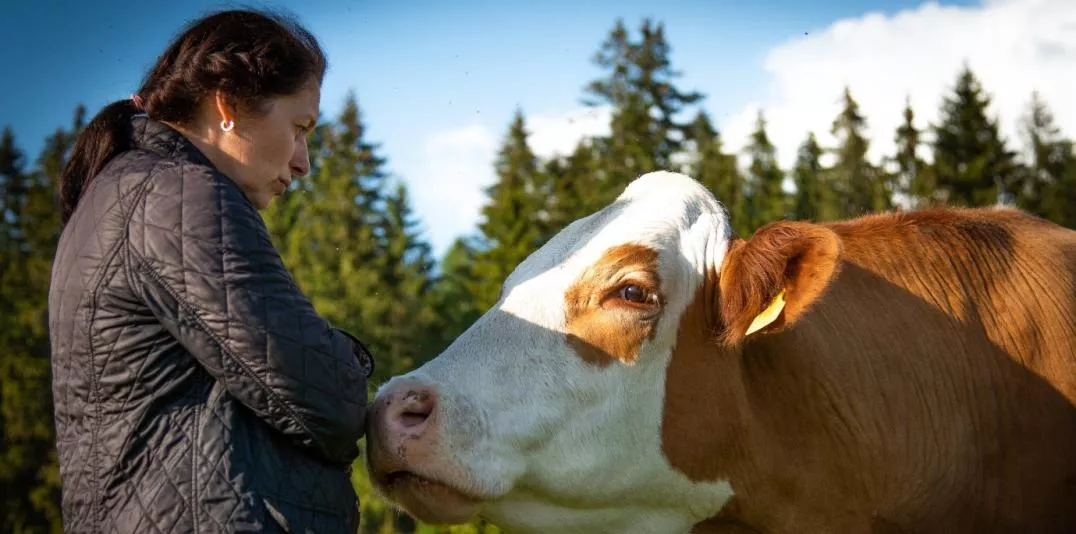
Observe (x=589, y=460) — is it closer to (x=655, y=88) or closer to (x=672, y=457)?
(x=672, y=457)

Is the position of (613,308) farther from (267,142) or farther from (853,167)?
(853,167)

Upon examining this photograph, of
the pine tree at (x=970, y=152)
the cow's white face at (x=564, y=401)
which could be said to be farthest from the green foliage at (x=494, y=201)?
the cow's white face at (x=564, y=401)

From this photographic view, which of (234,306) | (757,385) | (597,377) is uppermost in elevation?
(234,306)

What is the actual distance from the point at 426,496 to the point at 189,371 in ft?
2.83

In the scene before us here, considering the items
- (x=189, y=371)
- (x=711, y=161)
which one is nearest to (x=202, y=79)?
(x=189, y=371)

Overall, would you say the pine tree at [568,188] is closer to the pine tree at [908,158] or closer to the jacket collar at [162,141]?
the pine tree at [908,158]

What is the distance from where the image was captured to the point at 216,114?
3.23 m

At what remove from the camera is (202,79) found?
3.16 m

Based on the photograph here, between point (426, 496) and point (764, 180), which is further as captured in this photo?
point (764, 180)

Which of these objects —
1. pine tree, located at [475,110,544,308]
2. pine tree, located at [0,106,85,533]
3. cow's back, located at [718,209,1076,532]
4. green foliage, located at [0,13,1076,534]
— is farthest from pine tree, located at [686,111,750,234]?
Answer: cow's back, located at [718,209,1076,532]

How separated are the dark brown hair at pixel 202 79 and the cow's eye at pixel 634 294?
126cm

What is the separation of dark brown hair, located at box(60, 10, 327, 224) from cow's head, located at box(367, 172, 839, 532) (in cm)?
101

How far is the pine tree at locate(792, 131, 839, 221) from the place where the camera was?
42.6 metres

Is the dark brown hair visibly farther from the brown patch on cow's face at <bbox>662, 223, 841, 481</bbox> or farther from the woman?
the brown patch on cow's face at <bbox>662, 223, 841, 481</bbox>
